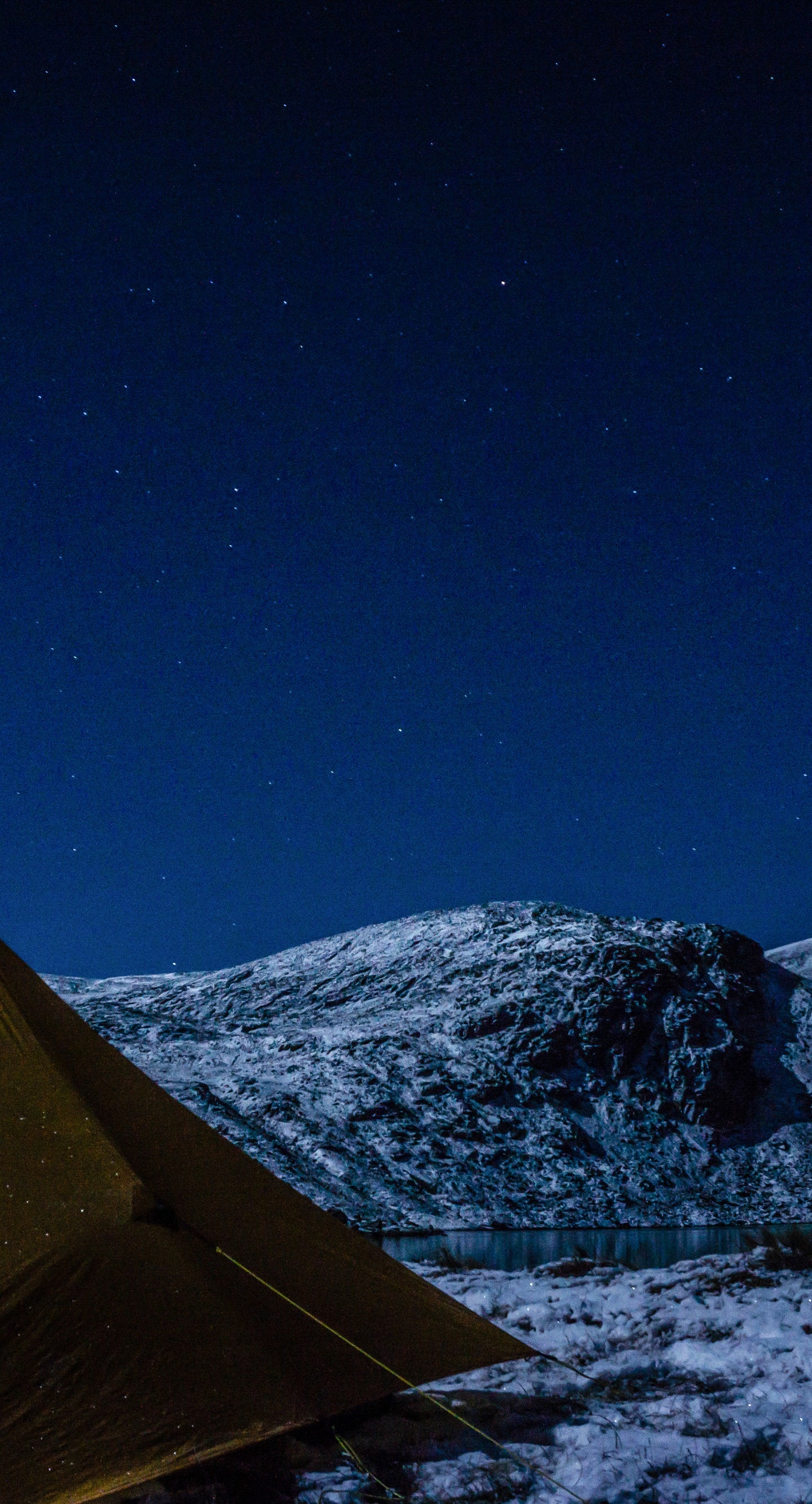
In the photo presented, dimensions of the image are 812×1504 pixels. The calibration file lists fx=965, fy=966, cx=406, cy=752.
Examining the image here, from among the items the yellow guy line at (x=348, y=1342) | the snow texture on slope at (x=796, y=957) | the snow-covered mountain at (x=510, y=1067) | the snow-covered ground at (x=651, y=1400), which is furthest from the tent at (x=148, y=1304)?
the snow texture on slope at (x=796, y=957)

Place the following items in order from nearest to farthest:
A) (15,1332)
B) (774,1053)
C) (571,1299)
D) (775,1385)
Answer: (15,1332), (775,1385), (571,1299), (774,1053)

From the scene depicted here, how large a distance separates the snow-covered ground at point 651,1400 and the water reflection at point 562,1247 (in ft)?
15.0

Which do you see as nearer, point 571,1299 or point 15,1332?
point 15,1332

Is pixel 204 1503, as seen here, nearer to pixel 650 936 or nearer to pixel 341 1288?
pixel 341 1288

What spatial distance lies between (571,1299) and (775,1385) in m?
3.40

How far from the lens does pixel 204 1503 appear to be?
4.14 meters

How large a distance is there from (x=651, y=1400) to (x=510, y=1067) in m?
71.2

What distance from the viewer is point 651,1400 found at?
5.46 metres

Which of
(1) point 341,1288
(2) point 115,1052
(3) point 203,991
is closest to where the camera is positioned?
(1) point 341,1288

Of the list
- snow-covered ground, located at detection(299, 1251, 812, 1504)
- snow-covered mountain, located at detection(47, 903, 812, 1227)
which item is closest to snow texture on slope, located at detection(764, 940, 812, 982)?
snow-covered mountain, located at detection(47, 903, 812, 1227)

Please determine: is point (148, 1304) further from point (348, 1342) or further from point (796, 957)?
point (796, 957)

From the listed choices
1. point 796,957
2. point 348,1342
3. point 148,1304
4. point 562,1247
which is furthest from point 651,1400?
point 796,957

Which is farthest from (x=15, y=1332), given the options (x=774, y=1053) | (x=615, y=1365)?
(x=774, y=1053)

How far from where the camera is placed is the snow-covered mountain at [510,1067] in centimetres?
5591
